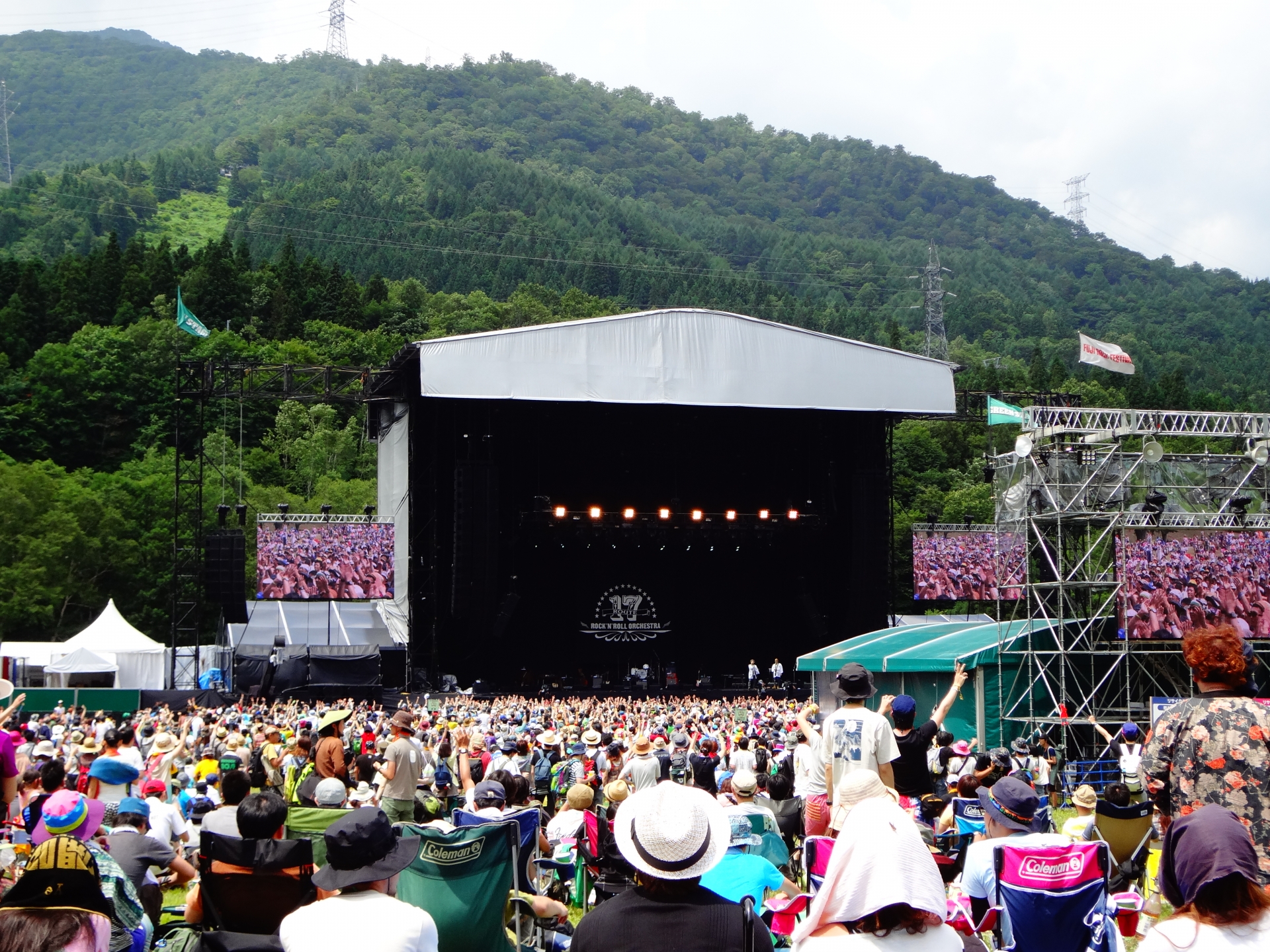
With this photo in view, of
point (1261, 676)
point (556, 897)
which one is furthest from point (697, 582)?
point (556, 897)

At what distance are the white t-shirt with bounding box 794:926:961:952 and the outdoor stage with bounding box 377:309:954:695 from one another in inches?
926

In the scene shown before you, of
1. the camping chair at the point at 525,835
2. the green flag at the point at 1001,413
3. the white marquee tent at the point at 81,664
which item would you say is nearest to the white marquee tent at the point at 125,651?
the white marquee tent at the point at 81,664

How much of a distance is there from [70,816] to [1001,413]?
2389cm

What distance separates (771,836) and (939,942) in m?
3.52

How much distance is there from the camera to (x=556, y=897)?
24.3ft

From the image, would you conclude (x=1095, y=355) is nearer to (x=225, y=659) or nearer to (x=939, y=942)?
(x=225, y=659)

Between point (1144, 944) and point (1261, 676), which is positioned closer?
point (1144, 944)

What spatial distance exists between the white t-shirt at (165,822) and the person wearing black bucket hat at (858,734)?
10.6 feet

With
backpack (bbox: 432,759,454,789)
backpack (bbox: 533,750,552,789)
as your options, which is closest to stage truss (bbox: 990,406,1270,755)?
backpack (bbox: 533,750,552,789)

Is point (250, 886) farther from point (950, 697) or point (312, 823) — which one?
point (950, 697)

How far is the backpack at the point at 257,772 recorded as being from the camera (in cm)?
839

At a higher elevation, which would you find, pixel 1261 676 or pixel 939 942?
pixel 939 942

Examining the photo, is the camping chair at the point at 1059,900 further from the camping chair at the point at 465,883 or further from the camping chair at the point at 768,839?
the camping chair at the point at 465,883

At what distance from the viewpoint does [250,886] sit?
180 inches
